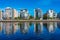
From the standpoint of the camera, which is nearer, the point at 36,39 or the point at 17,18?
the point at 36,39

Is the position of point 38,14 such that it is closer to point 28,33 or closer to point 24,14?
point 24,14

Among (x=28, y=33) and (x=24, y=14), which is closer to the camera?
(x=28, y=33)

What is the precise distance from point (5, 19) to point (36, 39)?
33193 mm

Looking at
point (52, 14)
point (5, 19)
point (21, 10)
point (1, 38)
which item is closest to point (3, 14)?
point (5, 19)

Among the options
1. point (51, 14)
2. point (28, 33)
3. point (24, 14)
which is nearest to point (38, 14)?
point (24, 14)

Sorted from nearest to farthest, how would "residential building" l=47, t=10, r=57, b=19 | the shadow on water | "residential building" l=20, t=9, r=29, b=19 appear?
the shadow on water → "residential building" l=20, t=9, r=29, b=19 → "residential building" l=47, t=10, r=57, b=19

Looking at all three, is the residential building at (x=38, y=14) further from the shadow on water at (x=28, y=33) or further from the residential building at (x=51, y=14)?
the shadow on water at (x=28, y=33)

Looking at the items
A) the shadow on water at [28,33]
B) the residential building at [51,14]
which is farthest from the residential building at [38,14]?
the shadow on water at [28,33]

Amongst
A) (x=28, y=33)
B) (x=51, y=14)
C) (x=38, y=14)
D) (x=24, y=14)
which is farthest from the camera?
(x=51, y=14)

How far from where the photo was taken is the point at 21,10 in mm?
42156

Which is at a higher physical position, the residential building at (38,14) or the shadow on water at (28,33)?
the residential building at (38,14)

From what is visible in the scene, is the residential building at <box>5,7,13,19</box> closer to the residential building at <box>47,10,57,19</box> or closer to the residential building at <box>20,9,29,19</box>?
the residential building at <box>20,9,29,19</box>

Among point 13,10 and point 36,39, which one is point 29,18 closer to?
point 13,10

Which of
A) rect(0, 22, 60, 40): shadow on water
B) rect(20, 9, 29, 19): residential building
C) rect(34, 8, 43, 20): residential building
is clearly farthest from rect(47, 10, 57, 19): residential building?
rect(0, 22, 60, 40): shadow on water
